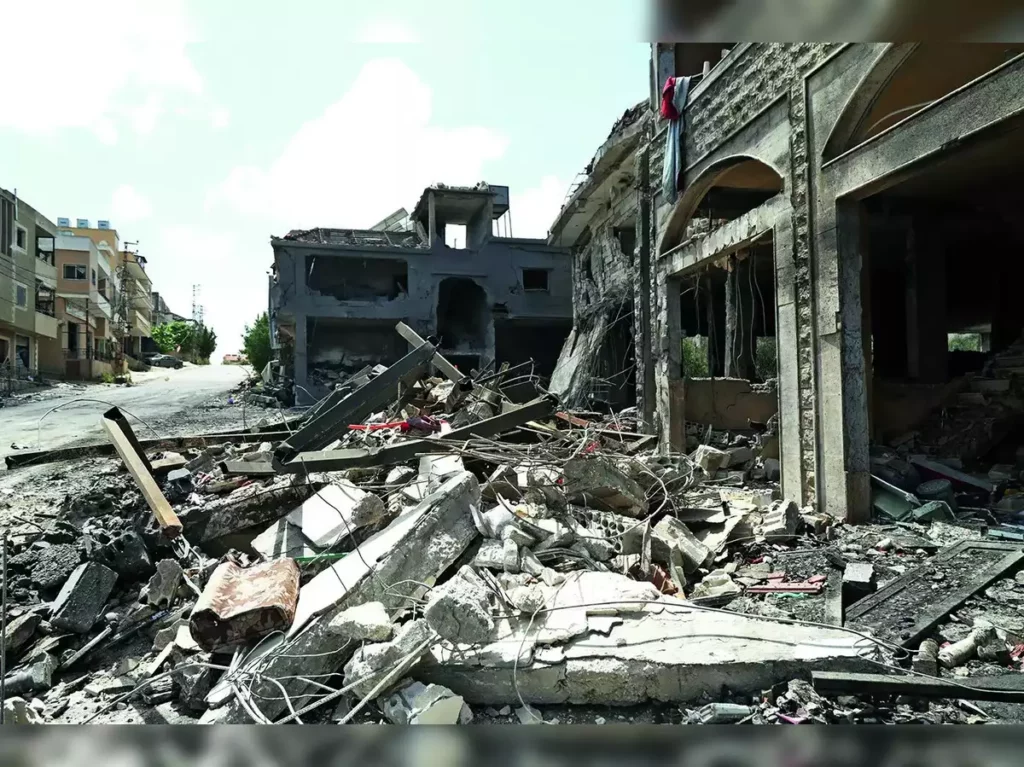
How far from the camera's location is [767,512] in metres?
6.18

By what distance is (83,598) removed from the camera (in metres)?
3.96

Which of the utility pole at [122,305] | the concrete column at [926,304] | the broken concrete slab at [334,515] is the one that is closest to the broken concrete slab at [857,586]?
the broken concrete slab at [334,515]

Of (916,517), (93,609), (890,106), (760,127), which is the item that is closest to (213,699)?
(93,609)

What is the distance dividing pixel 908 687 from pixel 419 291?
866 inches

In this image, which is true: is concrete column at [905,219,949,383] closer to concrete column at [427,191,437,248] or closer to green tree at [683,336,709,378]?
green tree at [683,336,709,378]

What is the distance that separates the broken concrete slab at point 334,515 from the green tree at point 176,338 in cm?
6149

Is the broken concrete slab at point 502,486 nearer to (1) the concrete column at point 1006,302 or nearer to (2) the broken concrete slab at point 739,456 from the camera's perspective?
(2) the broken concrete slab at point 739,456

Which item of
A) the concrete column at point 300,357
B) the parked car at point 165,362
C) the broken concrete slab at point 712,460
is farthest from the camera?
the parked car at point 165,362

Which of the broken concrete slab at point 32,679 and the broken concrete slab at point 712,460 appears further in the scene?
the broken concrete slab at point 712,460

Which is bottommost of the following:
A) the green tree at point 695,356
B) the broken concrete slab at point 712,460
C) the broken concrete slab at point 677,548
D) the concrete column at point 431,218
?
the broken concrete slab at point 677,548

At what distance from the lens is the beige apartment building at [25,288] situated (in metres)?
26.5

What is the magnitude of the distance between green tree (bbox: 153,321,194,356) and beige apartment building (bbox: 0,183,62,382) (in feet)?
82.8

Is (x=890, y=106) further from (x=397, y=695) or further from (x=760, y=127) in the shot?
(x=397, y=695)

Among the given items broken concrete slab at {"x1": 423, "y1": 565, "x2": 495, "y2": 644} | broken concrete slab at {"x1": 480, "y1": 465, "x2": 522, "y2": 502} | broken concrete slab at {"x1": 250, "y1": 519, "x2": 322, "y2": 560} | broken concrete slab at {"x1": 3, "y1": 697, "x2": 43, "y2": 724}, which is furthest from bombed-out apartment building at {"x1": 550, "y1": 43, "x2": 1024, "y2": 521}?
broken concrete slab at {"x1": 3, "y1": 697, "x2": 43, "y2": 724}
